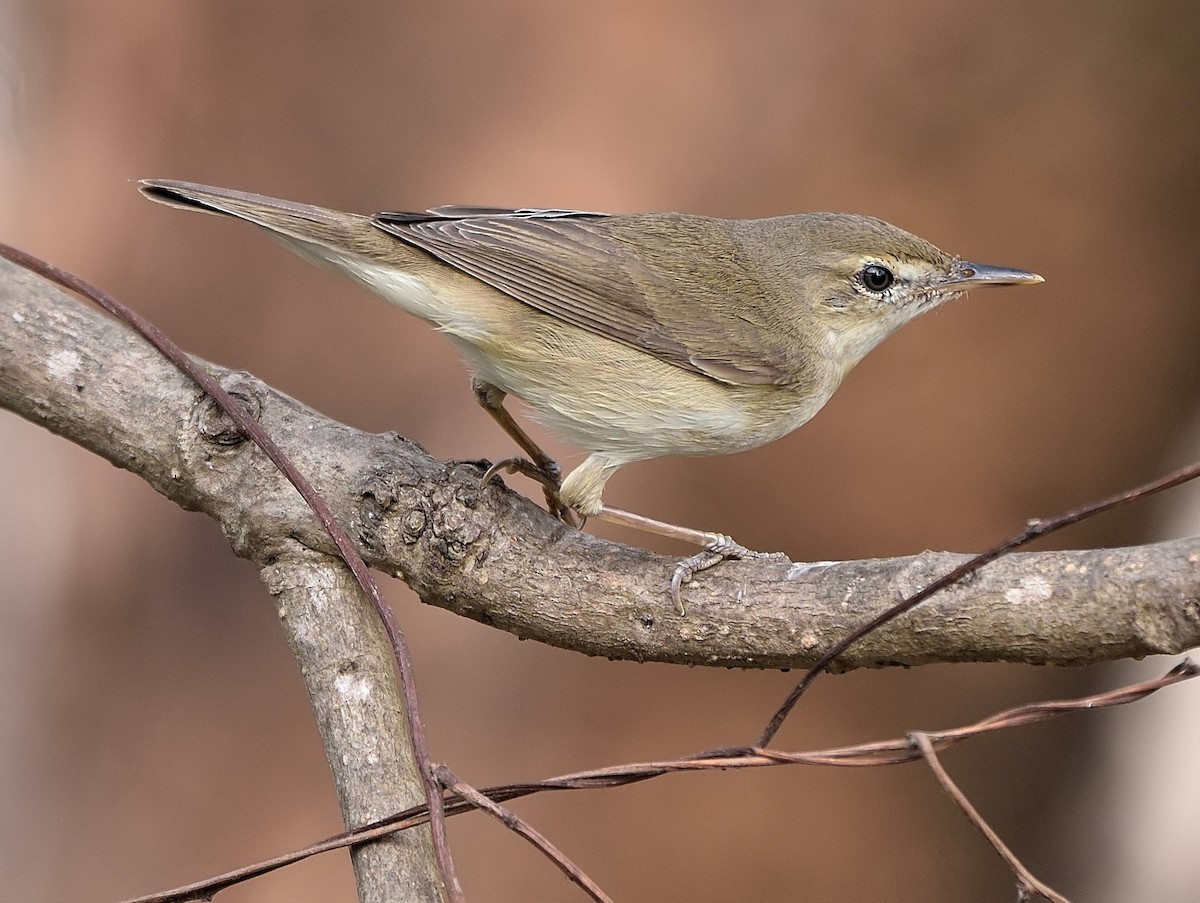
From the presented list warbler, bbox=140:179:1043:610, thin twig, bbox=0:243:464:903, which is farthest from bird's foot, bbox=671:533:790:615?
thin twig, bbox=0:243:464:903

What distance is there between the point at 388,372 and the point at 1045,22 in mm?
2966

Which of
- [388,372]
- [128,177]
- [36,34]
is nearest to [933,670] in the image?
[388,372]

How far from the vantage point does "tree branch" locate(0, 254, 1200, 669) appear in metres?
1.91

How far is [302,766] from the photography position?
14.2 ft

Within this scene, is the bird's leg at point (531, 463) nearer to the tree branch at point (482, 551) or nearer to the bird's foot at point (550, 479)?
the bird's foot at point (550, 479)

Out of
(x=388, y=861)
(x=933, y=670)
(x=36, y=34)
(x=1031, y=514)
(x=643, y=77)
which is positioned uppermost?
(x=36, y=34)

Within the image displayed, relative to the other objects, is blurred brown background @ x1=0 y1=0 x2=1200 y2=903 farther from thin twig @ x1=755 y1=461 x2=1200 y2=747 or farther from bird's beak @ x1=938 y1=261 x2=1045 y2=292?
thin twig @ x1=755 y1=461 x2=1200 y2=747

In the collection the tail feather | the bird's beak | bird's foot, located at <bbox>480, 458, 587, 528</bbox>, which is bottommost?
bird's foot, located at <bbox>480, 458, 587, 528</bbox>

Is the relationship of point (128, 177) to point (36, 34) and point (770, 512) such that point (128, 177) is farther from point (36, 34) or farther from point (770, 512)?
point (770, 512)

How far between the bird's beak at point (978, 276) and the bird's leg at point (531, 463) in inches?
51.6

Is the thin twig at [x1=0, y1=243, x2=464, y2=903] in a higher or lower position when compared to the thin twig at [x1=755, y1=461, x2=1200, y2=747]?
higher

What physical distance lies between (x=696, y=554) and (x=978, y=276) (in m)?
1.39

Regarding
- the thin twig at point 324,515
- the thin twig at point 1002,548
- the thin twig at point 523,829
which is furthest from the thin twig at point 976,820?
the thin twig at point 324,515

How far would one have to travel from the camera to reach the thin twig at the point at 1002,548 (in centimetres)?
149
